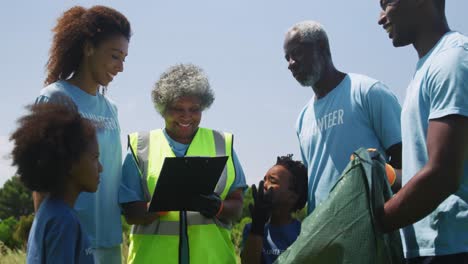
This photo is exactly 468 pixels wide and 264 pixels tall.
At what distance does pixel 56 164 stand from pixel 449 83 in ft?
5.87

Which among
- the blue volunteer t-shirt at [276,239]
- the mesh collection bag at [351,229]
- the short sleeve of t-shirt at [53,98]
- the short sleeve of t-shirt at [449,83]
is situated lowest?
the blue volunteer t-shirt at [276,239]

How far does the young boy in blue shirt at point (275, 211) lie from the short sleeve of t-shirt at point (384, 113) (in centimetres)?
80

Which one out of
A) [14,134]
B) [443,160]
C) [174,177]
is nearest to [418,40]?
[443,160]

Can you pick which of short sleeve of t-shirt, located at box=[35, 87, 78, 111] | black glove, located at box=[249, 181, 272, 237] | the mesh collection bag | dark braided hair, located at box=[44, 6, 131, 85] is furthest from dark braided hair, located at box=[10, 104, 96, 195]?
black glove, located at box=[249, 181, 272, 237]

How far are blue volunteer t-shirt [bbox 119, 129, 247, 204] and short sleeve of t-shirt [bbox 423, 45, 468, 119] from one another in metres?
1.95

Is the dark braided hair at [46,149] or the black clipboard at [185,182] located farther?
the black clipboard at [185,182]

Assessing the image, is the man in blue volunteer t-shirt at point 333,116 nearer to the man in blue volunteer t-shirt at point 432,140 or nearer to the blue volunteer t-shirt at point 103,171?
the man in blue volunteer t-shirt at point 432,140

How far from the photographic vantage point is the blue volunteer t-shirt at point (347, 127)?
11.8ft

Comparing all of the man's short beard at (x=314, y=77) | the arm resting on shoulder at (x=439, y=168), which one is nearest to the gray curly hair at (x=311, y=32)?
the man's short beard at (x=314, y=77)

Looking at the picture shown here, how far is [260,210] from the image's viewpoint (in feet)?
12.7

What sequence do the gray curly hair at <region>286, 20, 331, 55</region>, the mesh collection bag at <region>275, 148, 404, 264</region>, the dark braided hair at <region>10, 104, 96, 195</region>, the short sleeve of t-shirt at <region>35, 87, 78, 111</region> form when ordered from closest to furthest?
1. the mesh collection bag at <region>275, 148, 404, 264</region>
2. the dark braided hair at <region>10, 104, 96, 195</region>
3. the short sleeve of t-shirt at <region>35, 87, 78, 111</region>
4. the gray curly hair at <region>286, 20, 331, 55</region>

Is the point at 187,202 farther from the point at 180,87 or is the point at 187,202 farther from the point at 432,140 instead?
the point at 432,140

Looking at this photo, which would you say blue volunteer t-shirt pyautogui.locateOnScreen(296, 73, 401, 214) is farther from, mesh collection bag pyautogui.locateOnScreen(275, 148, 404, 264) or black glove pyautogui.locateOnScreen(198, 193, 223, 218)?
mesh collection bag pyautogui.locateOnScreen(275, 148, 404, 264)

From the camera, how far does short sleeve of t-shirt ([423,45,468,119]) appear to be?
2316 millimetres
